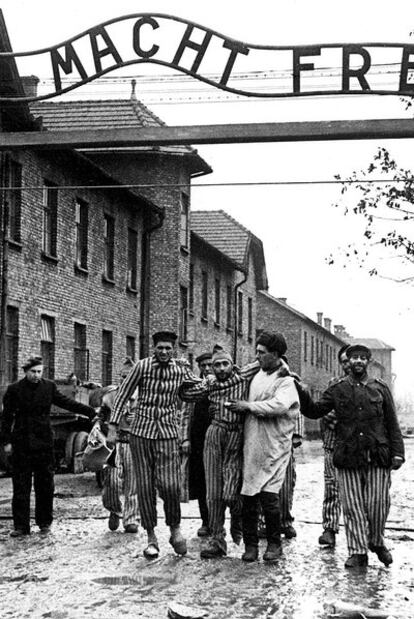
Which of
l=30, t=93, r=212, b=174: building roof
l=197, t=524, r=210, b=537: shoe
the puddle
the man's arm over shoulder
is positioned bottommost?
l=197, t=524, r=210, b=537: shoe

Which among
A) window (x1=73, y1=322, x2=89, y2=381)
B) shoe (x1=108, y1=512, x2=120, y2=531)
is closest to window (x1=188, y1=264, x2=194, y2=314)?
window (x1=73, y1=322, x2=89, y2=381)

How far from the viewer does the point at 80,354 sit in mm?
27750

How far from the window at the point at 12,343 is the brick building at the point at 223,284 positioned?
45.5ft

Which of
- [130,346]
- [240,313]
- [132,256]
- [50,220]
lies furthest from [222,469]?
[240,313]

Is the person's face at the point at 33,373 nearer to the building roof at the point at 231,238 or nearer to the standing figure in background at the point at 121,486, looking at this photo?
the standing figure in background at the point at 121,486

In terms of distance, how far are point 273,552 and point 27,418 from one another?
334cm

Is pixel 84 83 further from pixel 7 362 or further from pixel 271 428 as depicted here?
pixel 7 362

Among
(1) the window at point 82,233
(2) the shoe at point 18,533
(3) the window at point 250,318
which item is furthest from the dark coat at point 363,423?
(3) the window at point 250,318

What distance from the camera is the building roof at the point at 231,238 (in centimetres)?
4806

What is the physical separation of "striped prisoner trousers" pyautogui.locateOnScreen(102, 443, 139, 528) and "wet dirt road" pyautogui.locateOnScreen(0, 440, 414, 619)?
22 centimetres

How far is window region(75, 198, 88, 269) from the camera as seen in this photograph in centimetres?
2780

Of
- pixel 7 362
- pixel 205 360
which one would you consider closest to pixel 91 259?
pixel 7 362

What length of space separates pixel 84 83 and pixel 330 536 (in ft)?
16.0

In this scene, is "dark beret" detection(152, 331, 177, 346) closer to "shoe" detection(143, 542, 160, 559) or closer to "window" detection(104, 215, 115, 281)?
"shoe" detection(143, 542, 160, 559)
